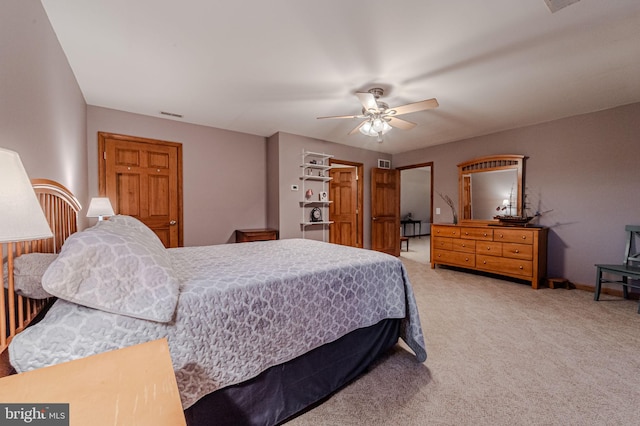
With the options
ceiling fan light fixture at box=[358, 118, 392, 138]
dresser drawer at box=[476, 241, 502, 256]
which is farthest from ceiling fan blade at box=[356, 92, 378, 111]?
dresser drawer at box=[476, 241, 502, 256]

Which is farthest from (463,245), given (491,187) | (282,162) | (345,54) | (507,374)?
(345,54)

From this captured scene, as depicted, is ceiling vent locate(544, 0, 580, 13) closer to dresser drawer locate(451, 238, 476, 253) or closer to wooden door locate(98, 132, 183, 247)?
dresser drawer locate(451, 238, 476, 253)

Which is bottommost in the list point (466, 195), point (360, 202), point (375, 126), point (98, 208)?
point (98, 208)

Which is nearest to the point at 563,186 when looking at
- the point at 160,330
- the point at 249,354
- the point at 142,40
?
the point at 249,354

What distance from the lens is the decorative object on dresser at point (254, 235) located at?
4.09 meters

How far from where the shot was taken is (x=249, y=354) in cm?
129

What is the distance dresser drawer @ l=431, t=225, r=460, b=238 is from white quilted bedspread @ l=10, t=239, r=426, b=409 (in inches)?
120

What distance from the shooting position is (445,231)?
465cm

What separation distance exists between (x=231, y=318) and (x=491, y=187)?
481 cm

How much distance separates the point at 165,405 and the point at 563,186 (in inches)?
204

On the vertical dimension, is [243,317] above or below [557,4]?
below

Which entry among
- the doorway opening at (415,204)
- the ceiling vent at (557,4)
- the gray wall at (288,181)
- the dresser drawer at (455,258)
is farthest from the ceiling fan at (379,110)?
the doorway opening at (415,204)

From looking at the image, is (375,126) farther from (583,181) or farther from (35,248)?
(583,181)

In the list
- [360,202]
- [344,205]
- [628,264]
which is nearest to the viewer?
[628,264]
